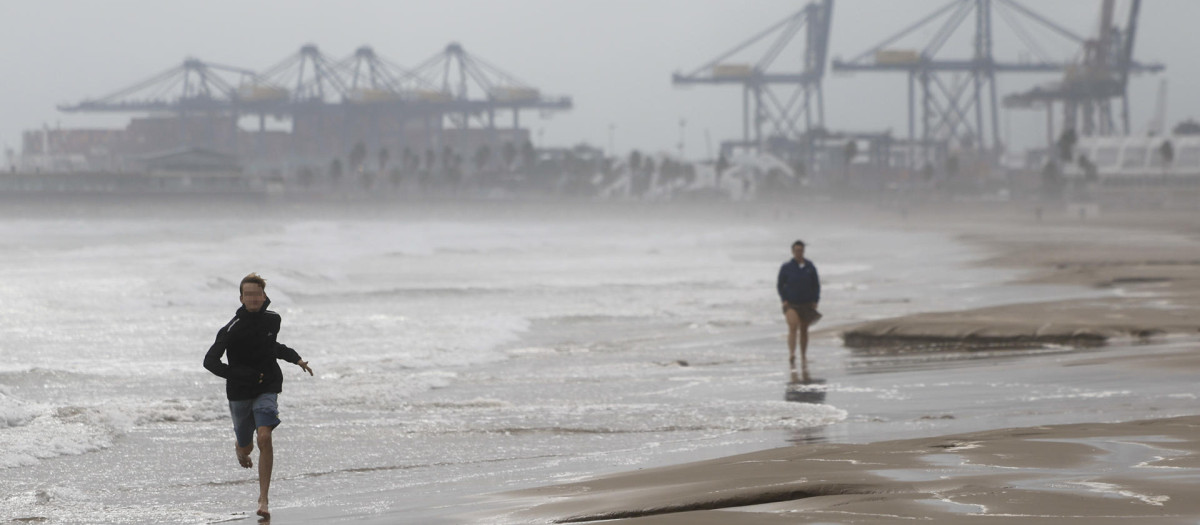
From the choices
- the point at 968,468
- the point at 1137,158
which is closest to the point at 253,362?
the point at 968,468

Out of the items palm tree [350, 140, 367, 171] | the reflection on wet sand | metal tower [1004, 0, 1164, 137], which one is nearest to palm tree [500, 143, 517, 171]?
palm tree [350, 140, 367, 171]

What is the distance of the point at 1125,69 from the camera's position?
154m

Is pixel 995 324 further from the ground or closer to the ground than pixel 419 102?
closer to the ground

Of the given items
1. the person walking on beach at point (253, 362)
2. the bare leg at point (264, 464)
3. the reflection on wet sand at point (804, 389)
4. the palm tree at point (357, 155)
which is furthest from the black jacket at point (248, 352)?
the palm tree at point (357, 155)

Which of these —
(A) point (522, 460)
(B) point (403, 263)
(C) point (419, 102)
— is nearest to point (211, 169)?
(C) point (419, 102)

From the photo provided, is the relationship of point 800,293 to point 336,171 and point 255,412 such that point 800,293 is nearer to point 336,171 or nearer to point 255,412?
point 255,412

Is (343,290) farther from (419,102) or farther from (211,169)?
(419,102)

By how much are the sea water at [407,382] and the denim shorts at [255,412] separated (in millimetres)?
566

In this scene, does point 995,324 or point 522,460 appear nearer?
point 522,460

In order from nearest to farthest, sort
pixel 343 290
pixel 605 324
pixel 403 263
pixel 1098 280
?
pixel 605 324 < pixel 1098 280 < pixel 343 290 < pixel 403 263

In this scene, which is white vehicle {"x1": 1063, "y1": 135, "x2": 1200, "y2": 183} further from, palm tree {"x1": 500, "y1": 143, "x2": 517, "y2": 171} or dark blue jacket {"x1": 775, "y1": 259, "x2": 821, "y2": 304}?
dark blue jacket {"x1": 775, "y1": 259, "x2": 821, "y2": 304}

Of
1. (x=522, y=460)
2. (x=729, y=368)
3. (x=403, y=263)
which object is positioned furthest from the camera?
(x=403, y=263)

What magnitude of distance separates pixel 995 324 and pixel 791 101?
150847 mm

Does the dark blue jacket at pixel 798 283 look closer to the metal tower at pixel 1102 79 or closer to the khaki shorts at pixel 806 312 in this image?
the khaki shorts at pixel 806 312
